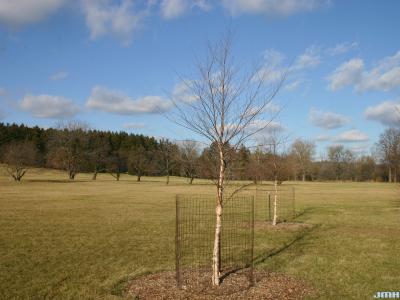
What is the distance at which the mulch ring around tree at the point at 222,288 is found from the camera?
24.0 feet

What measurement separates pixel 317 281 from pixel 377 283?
1239mm

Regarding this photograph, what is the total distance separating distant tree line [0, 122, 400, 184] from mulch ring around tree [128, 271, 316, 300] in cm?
226

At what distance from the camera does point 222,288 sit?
7.72 meters

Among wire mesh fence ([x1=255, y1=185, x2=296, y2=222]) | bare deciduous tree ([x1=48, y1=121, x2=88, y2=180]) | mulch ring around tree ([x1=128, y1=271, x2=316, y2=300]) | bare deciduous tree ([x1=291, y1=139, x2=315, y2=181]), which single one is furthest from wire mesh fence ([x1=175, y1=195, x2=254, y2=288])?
bare deciduous tree ([x1=291, y1=139, x2=315, y2=181])

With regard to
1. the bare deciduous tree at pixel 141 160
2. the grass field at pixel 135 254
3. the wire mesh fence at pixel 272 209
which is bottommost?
the grass field at pixel 135 254

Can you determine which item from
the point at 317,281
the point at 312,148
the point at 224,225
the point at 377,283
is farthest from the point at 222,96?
the point at 312,148

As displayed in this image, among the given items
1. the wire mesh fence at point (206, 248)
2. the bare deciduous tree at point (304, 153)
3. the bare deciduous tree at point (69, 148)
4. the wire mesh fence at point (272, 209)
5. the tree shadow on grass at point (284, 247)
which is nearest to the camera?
the wire mesh fence at point (206, 248)

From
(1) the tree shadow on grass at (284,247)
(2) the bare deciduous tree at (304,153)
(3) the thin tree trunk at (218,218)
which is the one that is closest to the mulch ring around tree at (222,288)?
(3) the thin tree trunk at (218,218)

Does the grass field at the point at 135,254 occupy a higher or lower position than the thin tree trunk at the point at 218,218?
lower

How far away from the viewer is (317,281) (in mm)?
8617

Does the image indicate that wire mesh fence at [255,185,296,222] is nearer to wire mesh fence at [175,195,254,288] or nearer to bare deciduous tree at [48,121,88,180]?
wire mesh fence at [175,195,254,288]

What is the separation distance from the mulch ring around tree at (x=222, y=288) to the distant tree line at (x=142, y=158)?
2.26 metres

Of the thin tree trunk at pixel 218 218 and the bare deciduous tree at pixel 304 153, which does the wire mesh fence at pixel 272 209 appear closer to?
the thin tree trunk at pixel 218 218

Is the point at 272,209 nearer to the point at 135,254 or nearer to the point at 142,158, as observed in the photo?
the point at 135,254
